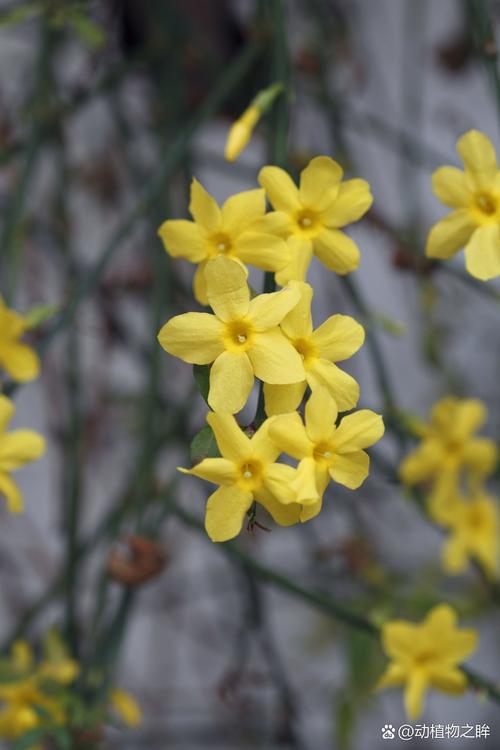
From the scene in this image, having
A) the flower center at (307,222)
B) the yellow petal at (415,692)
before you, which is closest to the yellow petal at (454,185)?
the flower center at (307,222)

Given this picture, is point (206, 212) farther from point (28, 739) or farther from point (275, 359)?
point (28, 739)

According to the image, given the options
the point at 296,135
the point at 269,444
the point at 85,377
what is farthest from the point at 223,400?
the point at 85,377

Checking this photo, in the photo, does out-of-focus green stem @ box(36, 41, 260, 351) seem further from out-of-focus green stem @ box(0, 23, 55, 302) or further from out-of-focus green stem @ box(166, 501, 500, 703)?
out-of-focus green stem @ box(166, 501, 500, 703)

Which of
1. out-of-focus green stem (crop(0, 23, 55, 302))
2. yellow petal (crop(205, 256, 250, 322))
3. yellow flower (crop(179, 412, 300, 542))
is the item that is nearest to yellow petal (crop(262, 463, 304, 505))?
yellow flower (crop(179, 412, 300, 542))

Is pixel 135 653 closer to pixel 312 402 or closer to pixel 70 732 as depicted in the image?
pixel 70 732

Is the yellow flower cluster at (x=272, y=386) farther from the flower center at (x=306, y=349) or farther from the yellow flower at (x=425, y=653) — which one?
the yellow flower at (x=425, y=653)

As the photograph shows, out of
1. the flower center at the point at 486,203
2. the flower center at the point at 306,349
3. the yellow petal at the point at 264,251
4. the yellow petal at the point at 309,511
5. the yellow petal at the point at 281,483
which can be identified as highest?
the yellow petal at the point at 264,251
